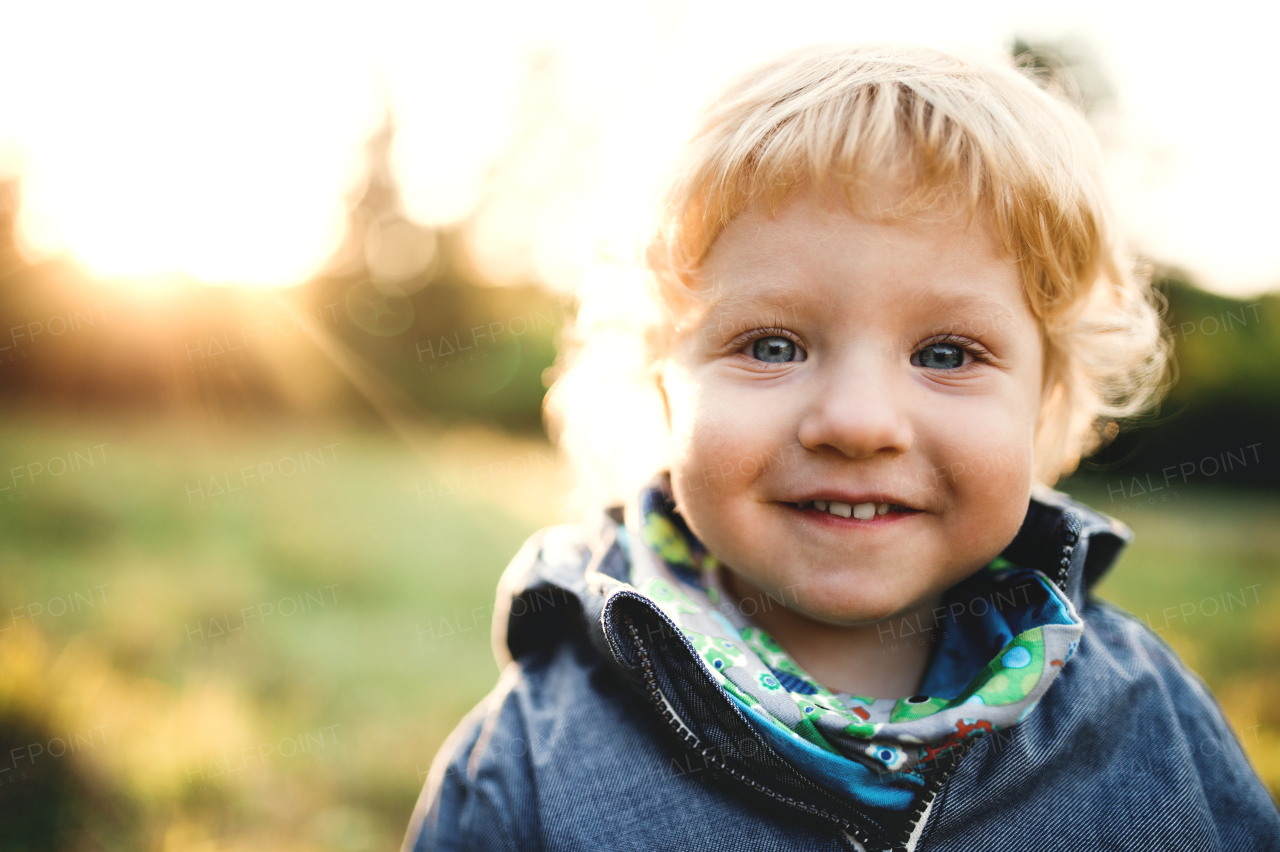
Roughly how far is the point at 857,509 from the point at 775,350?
34 centimetres

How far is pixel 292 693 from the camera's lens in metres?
3.16

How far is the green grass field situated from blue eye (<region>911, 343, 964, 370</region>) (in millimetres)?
2279

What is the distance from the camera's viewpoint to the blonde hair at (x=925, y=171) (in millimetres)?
1373

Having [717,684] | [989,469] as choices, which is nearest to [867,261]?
[989,469]

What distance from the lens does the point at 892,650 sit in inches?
Result: 64.5

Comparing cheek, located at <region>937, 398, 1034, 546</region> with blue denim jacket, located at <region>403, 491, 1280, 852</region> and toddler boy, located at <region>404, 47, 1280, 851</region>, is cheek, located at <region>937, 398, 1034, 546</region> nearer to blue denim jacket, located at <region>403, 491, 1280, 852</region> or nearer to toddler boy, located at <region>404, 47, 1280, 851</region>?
toddler boy, located at <region>404, 47, 1280, 851</region>

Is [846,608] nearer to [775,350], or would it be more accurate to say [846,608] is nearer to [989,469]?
[989,469]

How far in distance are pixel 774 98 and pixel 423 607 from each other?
369 centimetres

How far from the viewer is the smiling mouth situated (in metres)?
1.41

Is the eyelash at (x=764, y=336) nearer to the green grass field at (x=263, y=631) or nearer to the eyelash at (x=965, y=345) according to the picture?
the eyelash at (x=965, y=345)

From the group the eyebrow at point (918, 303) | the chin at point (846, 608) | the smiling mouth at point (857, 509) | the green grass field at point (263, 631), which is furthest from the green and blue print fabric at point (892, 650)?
the green grass field at point (263, 631)

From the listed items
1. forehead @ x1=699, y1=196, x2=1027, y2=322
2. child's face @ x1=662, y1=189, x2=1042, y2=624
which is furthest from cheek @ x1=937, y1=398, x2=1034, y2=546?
forehead @ x1=699, y1=196, x2=1027, y2=322

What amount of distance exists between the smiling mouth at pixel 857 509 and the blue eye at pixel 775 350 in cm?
28

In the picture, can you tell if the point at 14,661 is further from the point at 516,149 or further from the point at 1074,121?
the point at 516,149
